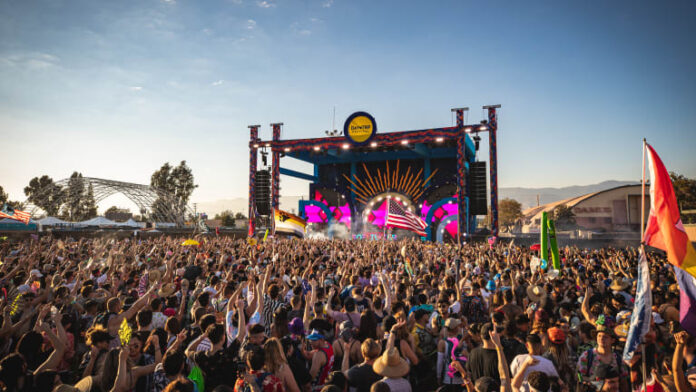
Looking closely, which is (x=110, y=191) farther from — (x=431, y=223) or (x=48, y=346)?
(x=48, y=346)

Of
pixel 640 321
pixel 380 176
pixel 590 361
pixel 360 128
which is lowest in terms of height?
pixel 590 361

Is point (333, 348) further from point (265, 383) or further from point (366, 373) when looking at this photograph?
point (265, 383)

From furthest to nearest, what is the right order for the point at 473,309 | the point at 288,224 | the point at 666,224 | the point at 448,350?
the point at 288,224, the point at 473,309, the point at 448,350, the point at 666,224

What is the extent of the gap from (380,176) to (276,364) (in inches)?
1509

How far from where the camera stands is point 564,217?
66562mm

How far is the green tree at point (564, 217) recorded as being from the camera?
211 feet

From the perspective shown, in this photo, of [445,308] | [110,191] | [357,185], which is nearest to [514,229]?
[357,185]

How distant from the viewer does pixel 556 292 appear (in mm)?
7609

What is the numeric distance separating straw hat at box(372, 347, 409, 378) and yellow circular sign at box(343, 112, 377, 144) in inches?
1127

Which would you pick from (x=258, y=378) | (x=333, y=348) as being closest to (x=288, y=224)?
(x=333, y=348)

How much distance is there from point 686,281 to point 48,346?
725 centimetres

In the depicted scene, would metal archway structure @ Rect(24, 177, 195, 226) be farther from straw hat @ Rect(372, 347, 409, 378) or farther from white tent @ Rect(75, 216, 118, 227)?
straw hat @ Rect(372, 347, 409, 378)

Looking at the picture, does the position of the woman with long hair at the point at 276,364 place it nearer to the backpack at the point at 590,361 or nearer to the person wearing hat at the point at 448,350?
the person wearing hat at the point at 448,350

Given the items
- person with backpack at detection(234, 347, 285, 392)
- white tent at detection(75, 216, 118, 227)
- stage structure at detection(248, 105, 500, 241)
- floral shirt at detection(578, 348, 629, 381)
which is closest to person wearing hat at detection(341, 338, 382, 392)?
person with backpack at detection(234, 347, 285, 392)
